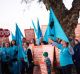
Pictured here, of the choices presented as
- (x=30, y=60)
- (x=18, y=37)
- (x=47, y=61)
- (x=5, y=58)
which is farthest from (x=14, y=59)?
(x=47, y=61)

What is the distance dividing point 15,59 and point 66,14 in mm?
5085

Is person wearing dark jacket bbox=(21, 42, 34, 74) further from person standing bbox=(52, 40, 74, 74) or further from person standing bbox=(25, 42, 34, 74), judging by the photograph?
person standing bbox=(52, 40, 74, 74)

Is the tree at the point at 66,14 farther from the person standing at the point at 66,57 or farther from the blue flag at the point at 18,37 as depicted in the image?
the person standing at the point at 66,57

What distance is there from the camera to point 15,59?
19.9 meters

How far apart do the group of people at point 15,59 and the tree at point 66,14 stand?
3.67 m

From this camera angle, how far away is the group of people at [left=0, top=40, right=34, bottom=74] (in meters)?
19.5

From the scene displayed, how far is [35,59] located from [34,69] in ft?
5.54

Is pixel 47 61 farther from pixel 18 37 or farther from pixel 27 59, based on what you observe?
pixel 18 37

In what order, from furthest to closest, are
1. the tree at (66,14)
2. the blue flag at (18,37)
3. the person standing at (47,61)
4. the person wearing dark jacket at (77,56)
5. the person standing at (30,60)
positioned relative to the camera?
the tree at (66,14) < the person standing at (30,60) < the blue flag at (18,37) < the person standing at (47,61) < the person wearing dark jacket at (77,56)

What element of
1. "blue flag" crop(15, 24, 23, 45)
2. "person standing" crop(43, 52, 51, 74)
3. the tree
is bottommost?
"person standing" crop(43, 52, 51, 74)

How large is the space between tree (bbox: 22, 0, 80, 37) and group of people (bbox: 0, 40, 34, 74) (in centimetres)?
367

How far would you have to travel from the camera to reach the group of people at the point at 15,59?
19484mm

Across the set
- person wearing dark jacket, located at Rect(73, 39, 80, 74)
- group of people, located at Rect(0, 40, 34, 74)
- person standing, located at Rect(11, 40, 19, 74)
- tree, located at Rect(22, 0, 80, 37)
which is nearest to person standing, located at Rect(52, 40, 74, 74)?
person wearing dark jacket, located at Rect(73, 39, 80, 74)

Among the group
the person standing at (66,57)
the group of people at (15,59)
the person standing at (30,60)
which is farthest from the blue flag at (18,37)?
the person standing at (66,57)
